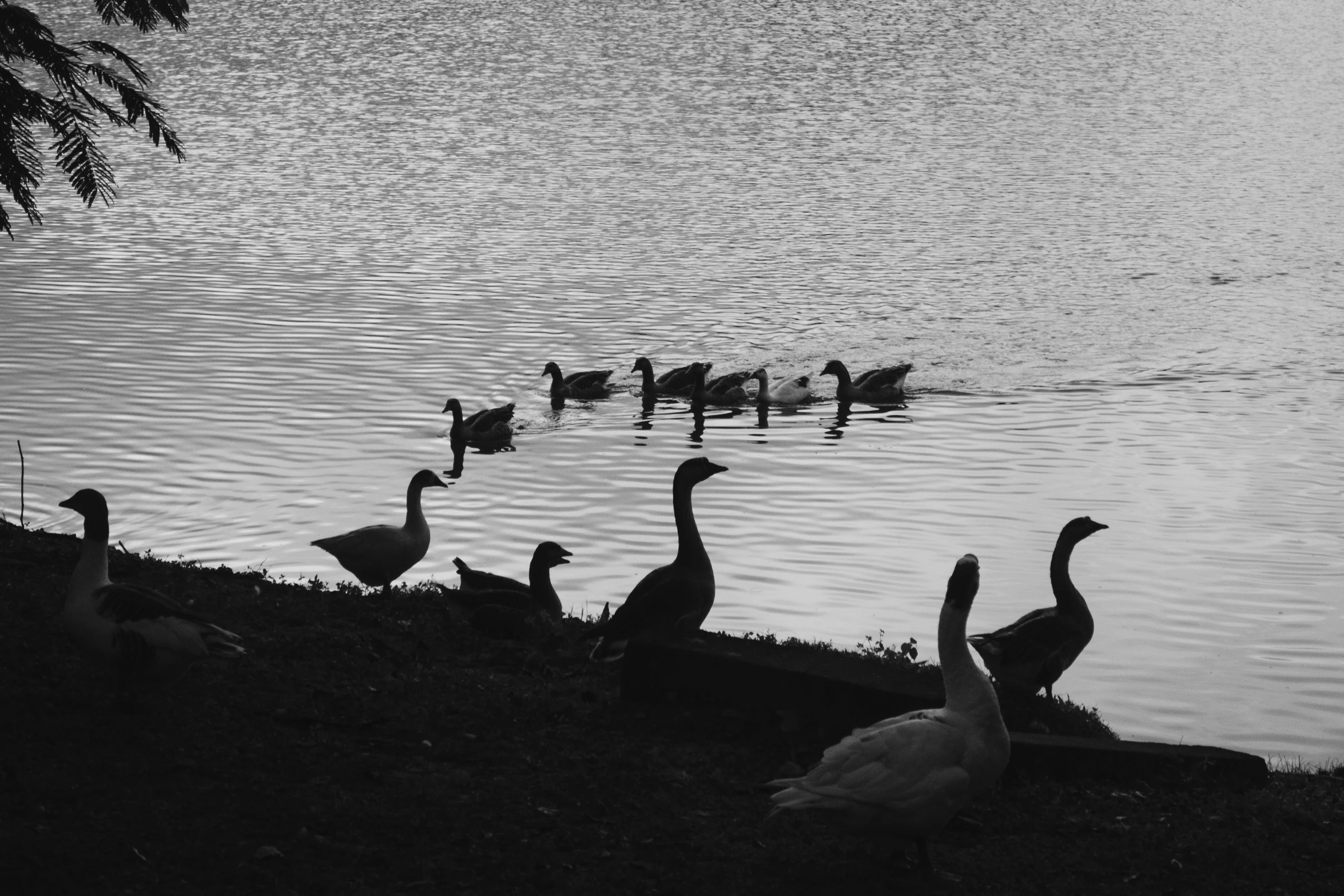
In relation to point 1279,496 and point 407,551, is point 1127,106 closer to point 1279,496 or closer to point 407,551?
point 1279,496

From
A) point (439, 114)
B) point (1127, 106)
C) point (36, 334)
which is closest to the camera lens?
point (36, 334)

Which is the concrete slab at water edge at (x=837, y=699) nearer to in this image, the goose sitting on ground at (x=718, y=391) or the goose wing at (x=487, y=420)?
the goose wing at (x=487, y=420)

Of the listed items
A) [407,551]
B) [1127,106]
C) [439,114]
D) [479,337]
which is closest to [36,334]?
[479,337]

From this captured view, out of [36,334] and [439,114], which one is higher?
[439,114]

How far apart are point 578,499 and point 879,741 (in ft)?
42.1

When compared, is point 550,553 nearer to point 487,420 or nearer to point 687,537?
point 687,537

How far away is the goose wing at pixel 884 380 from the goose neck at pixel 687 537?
14.5m

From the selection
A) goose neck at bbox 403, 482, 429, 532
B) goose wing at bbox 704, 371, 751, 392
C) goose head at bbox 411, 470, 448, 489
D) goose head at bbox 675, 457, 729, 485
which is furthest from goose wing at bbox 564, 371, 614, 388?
goose head at bbox 675, 457, 729, 485

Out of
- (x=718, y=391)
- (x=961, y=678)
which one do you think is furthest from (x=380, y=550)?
(x=718, y=391)

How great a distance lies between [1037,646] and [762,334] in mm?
20154

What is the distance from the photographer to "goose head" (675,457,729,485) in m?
11.9

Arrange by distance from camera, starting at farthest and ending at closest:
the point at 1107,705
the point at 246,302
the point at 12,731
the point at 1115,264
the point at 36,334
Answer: the point at 1115,264 < the point at 246,302 < the point at 36,334 < the point at 1107,705 < the point at 12,731

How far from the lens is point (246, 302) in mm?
31594

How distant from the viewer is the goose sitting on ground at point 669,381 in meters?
25.8
